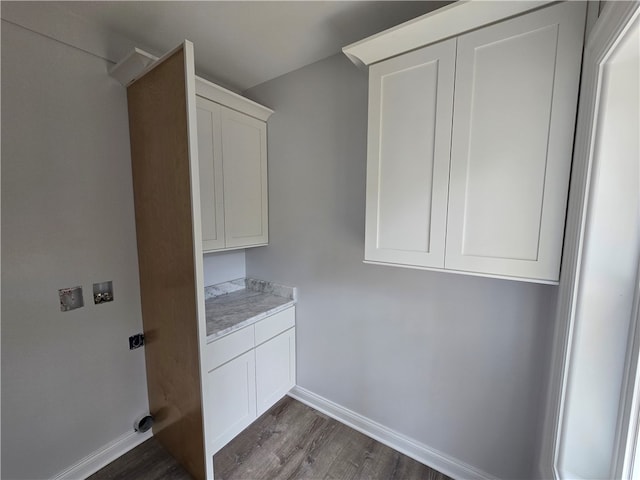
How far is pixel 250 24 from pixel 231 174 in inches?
34.8

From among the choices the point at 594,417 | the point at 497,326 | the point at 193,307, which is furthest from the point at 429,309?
the point at 193,307

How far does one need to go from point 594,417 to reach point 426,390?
815mm

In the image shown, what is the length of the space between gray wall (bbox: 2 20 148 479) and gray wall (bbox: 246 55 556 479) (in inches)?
40.0

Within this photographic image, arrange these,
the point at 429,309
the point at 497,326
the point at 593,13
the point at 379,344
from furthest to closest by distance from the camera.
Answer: the point at 379,344 < the point at 429,309 < the point at 497,326 < the point at 593,13

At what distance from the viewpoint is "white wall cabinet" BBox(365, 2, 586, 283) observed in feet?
3.09

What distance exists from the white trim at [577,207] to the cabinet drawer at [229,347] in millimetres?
1577

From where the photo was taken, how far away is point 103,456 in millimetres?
1542

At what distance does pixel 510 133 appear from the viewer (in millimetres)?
1016

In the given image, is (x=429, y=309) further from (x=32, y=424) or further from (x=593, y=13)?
(x=32, y=424)

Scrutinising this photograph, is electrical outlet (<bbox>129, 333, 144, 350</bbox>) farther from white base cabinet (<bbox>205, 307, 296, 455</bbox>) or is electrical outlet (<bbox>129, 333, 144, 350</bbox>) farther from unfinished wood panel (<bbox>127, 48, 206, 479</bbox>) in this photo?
white base cabinet (<bbox>205, 307, 296, 455</bbox>)

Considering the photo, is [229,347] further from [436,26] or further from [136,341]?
[436,26]

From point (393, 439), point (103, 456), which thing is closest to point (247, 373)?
point (103, 456)

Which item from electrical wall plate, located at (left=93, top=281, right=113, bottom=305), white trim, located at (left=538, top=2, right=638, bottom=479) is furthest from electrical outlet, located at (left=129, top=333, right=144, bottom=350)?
white trim, located at (left=538, top=2, right=638, bottom=479)

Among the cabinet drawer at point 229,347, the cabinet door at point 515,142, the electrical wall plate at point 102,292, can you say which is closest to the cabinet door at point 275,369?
the cabinet drawer at point 229,347
